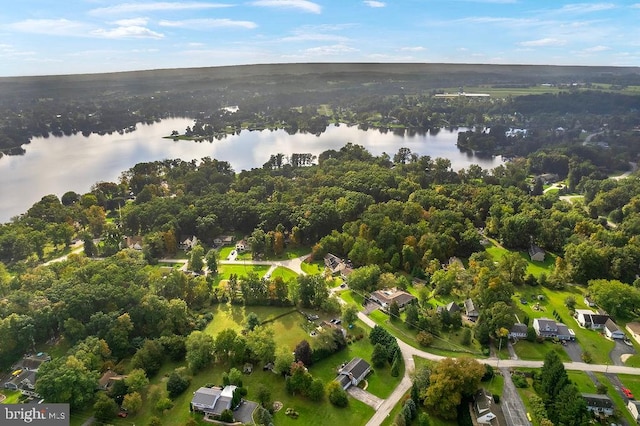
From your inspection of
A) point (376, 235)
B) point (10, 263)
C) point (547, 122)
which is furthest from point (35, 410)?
point (547, 122)

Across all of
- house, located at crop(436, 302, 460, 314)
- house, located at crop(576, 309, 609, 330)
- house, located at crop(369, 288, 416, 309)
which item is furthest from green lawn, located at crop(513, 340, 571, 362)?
house, located at crop(369, 288, 416, 309)

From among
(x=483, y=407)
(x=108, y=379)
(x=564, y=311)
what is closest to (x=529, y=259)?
(x=564, y=311)

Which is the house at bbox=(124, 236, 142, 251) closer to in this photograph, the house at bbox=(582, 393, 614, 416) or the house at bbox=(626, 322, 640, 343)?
the house at bbox=(582, 393, 614, 416)

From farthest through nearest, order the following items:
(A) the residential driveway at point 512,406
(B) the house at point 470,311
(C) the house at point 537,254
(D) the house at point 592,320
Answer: (C) the house at point 537,254 → (B) the house at point 470,311 → (D) the house at point 592,320 → (A) the residential driveway at point 512,406

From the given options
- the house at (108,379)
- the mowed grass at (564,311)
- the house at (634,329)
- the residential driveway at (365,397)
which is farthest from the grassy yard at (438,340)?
the house at (108,379)

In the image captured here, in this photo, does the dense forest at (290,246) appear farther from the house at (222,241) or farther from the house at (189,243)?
the house at (189,243)

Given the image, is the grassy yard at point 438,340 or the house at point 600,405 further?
the grassy yard at point 438,340

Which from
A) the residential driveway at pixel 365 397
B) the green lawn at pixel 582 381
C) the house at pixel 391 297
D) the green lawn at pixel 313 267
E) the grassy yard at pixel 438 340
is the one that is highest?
the house at pixel 391 297
